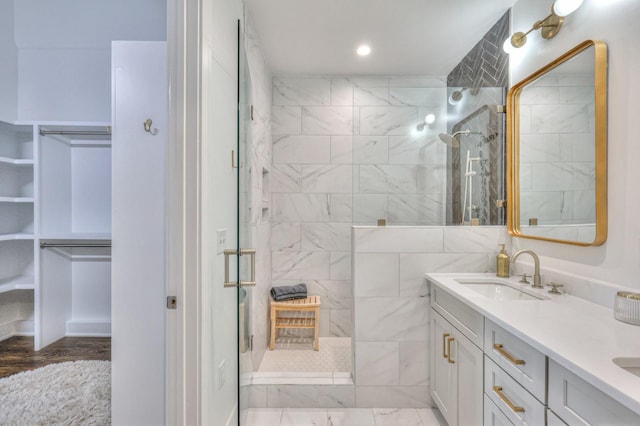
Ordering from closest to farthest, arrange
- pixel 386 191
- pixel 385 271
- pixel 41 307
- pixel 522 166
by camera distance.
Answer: pixel 522 166 → pixel 385 271 → pixel 386 191 → pixel 41 307

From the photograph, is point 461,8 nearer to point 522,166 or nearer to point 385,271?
point 522,166

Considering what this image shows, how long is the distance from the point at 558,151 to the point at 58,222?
12.1 feet

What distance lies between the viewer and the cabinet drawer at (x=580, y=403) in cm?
70

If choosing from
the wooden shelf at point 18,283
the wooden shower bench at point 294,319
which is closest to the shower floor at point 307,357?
the wooden shower bench at point 294,319

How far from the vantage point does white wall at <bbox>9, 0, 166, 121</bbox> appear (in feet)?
8.59

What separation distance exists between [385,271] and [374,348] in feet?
1.67

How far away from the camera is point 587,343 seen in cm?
91

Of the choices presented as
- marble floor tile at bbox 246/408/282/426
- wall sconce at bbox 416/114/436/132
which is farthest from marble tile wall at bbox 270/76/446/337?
marble floor tile at bbox 246/408/282/426

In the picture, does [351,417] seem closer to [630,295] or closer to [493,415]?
[493,415]

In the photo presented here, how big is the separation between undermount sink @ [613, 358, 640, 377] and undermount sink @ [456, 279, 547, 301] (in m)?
0.65

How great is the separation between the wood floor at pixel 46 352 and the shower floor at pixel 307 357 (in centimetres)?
129

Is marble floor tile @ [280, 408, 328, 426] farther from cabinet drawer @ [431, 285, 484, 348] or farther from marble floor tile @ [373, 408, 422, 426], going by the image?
cabinet drawer @ [431, 285, 484, 348]

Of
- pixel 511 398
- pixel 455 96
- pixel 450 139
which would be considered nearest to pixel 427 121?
pixel 450 139

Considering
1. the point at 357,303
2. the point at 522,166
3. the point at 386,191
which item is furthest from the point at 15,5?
the point at 522,166
